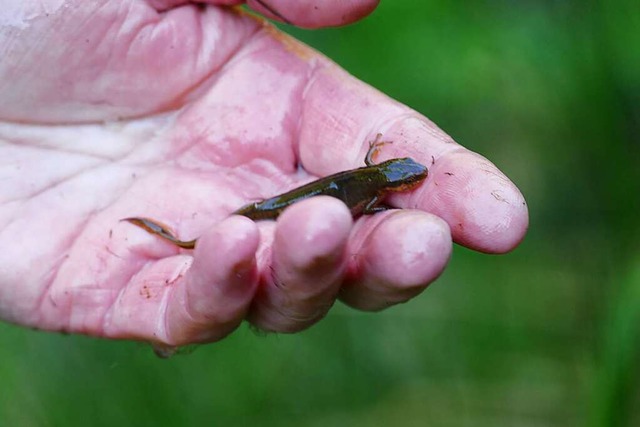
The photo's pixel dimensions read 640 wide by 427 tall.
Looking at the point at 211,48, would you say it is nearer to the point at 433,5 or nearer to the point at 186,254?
the point at 186,254

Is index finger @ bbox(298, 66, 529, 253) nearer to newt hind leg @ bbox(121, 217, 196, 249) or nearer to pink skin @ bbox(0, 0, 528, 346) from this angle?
pink skin @ bbox(0, 0, 528, 346)

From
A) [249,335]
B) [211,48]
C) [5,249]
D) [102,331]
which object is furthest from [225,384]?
[211,48]

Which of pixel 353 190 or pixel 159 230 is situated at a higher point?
pixel 353 190

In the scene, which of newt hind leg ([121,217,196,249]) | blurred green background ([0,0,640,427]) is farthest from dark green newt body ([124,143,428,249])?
blurred green background ([0,0,640,427])

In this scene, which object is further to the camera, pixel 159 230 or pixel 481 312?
pixel 481 312

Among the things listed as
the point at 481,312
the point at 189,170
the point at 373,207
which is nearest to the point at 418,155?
the point at 373,207

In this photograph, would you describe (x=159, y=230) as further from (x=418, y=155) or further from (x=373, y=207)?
(x=418, y=155)

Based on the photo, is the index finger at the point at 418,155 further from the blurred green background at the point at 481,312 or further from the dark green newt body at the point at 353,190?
the blurred green background at the point at 481,312

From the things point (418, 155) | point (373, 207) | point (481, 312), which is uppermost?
point (418, 155)
